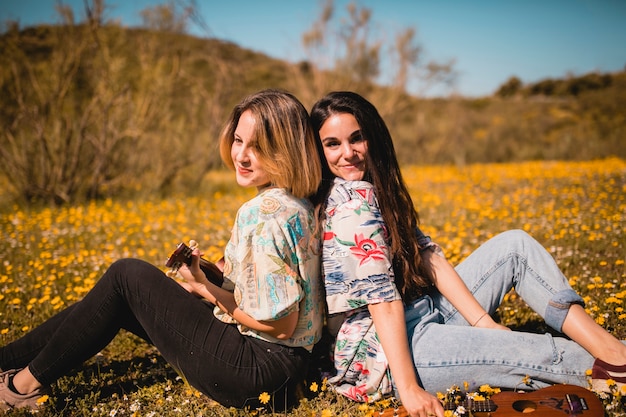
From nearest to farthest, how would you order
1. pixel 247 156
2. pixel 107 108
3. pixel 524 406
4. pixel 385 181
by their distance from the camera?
pixel 524 406 < pixel 247 156 < pixel 385 181 < pixel 107 108

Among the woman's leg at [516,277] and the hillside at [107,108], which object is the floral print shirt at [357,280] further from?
the hillside at [107,108]

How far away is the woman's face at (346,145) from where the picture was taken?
196cm

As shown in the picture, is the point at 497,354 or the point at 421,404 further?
the point at 497,354

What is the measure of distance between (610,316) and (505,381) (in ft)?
3.94

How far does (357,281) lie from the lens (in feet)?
5.54

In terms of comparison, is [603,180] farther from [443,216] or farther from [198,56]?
[198,56]

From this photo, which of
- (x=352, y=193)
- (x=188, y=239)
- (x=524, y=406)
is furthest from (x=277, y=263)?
(x=188, y=239)

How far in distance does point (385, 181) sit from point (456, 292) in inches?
25.5

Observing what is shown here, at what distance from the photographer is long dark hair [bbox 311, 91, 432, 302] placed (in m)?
1.93

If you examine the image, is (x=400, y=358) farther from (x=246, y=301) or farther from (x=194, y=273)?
(x=194, y=273)

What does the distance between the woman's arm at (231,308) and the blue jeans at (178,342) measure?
0.10 meters

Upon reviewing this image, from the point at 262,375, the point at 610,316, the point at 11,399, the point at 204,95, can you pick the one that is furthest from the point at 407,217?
the point at 204,95

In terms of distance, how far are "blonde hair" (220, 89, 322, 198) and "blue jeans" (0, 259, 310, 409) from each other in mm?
679

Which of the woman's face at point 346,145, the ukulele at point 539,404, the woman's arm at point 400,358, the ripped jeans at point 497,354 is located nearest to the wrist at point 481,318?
the ripped jeans at point 497,354
